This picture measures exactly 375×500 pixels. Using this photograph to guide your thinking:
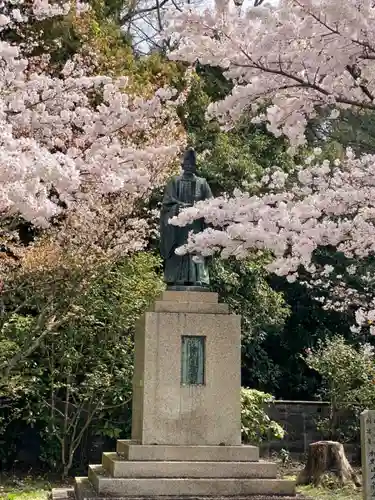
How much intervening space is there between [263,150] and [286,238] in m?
8.89

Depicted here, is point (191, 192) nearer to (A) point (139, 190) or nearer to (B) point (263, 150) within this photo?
(A) point (139, 190)

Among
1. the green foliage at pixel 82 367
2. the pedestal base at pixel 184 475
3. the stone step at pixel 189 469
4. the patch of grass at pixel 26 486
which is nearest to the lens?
the pedestal base at pixel 184 475

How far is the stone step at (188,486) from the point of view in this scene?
5.71 m

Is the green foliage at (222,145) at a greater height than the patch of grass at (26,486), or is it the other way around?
the green foliage at (222,145)

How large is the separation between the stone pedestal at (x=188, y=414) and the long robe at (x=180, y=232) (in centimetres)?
30

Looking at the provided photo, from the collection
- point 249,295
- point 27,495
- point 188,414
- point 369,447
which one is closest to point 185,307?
point 188,414

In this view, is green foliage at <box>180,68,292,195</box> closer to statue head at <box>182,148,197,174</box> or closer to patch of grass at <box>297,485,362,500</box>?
statue head at <box>182,148,197,174</box>

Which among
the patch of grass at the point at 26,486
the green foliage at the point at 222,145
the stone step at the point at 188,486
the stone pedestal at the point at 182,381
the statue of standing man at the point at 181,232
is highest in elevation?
the green foliage at the point at 222,145

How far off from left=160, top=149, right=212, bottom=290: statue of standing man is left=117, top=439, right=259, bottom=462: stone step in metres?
1.64

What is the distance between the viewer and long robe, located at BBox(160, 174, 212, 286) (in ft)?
23.0

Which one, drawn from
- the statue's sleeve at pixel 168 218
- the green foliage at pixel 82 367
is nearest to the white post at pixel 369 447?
the statue's sleeve at pixel 168 218

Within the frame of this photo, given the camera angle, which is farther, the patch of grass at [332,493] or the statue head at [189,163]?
the patch of grass at [332,493]

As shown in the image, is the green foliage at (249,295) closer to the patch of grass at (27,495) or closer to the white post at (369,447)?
the patch of grass at (27,495)

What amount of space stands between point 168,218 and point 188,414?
2.07m
